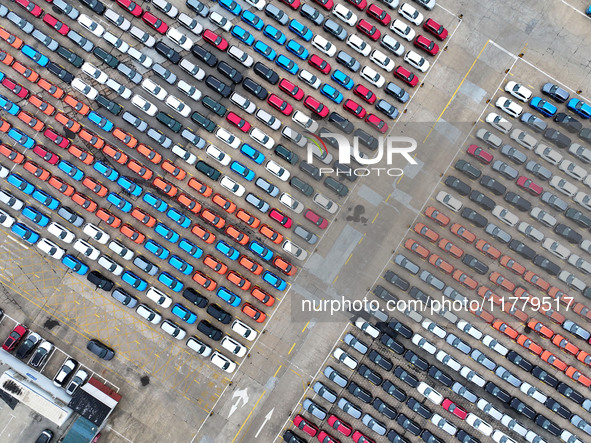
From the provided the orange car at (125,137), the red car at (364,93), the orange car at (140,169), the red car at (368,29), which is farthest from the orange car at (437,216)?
the orange car at (125,137)

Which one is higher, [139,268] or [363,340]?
[363,340]

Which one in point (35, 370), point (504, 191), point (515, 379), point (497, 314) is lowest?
point (35, 370)

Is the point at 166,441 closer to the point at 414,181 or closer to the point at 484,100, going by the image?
the point at 414,181

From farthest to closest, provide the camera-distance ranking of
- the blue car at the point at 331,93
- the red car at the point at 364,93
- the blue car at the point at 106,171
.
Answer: the red car at the point at 364,93
the blue car at the point at 331,93
the blue car at the point at 106,171

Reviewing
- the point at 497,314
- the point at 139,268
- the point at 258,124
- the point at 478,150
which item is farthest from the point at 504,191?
the point at 139,268

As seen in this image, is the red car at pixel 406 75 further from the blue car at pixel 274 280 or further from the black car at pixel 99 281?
the black car at pixel 99 281

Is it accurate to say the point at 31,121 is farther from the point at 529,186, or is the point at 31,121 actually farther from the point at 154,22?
the point at 529,186
